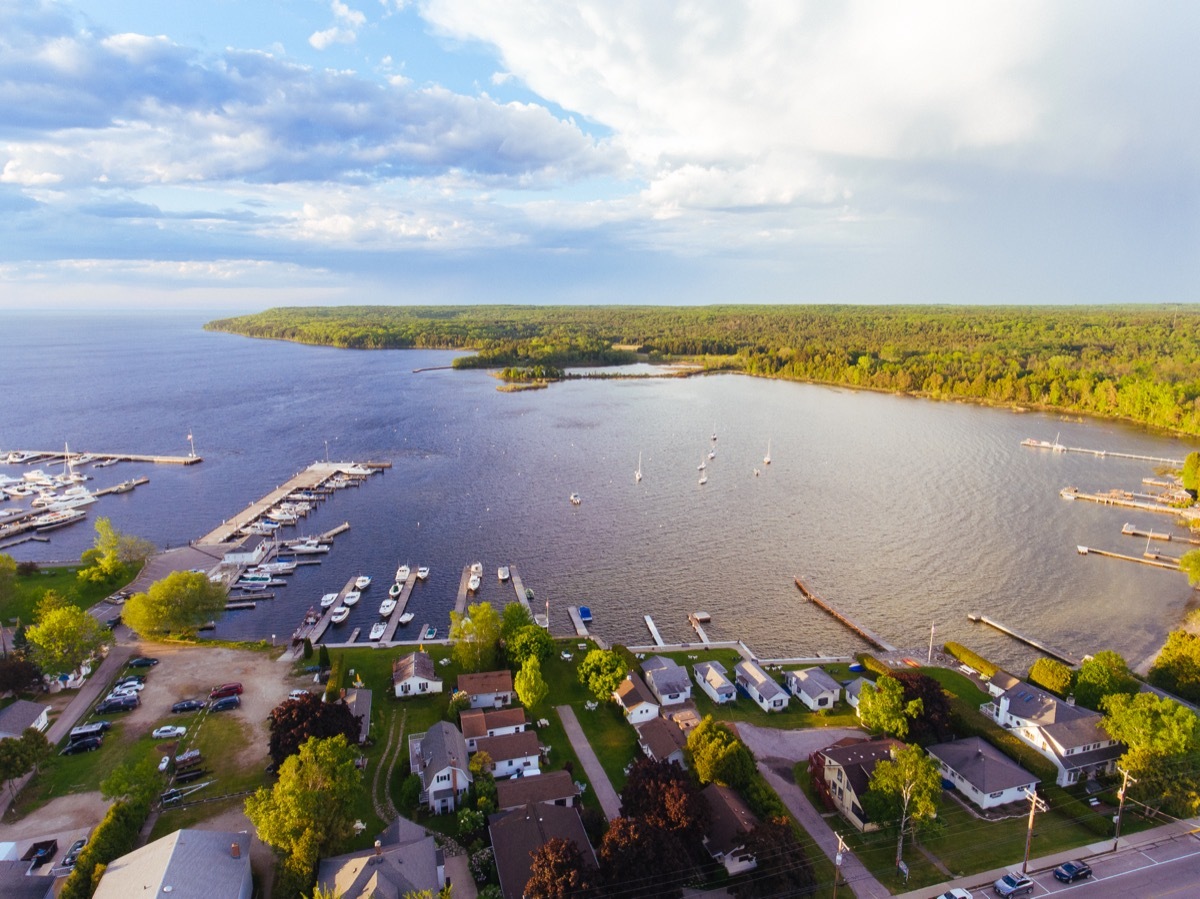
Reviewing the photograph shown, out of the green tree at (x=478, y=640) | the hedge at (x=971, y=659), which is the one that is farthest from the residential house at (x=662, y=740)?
the hedge at (x=971, y=659)

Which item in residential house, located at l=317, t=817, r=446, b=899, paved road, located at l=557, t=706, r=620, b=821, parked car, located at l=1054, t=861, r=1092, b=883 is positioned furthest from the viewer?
paved road, located at l=557, t=706, r=620, b=821

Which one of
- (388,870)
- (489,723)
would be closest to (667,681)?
(489,723)

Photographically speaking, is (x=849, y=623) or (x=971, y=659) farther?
(x=849, y=623)

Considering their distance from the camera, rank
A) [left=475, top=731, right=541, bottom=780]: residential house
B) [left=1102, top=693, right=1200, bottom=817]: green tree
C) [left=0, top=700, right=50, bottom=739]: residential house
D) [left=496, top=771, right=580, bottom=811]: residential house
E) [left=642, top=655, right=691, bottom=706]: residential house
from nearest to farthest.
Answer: [left=1102, top=693, right=1200, bottom=817]: green tree, [left=496, top=771, right=580, bottom=811]: residential house, [left=475, top=731, right=541, bottom=780]: residential house, [left=0, top=700, right=50, bottom=739]: residential house, [left=642, top=655, right=691, bottom=706]: residential house

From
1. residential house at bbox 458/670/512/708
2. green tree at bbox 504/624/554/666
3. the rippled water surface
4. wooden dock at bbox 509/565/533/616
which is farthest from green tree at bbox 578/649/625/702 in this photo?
wooden dock at bbox 509/565/533/616

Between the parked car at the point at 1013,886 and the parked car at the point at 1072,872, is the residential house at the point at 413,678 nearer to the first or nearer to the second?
the parked car at the point at 1013,886

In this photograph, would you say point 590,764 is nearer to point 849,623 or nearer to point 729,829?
point 729,829

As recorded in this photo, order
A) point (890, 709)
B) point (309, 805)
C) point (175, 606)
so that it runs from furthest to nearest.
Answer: point (175, 606) < point (890, 709) < point (309, 805)

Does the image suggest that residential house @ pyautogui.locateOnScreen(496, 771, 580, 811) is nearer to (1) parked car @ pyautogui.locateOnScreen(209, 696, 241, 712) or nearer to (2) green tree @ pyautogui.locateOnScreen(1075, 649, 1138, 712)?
(1) parked car @ pyautogui.locateOnScreen(209, 696, 241, 712)

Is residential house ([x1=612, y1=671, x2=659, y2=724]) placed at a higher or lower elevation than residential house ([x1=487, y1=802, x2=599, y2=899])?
lower
